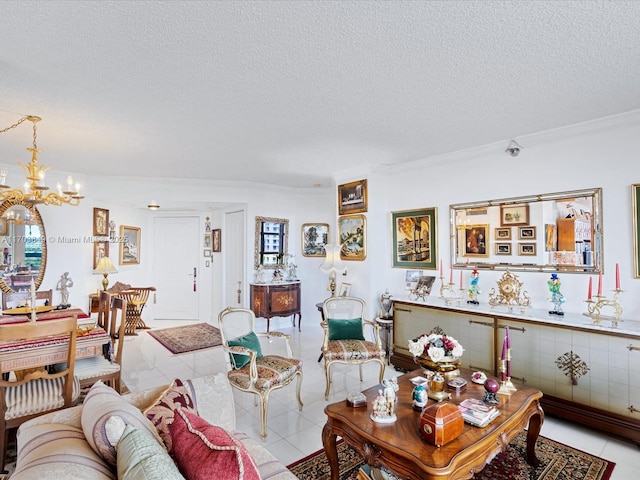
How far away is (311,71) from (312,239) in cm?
454

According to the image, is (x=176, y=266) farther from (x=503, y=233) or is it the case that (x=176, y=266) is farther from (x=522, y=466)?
(x=522, y=466)

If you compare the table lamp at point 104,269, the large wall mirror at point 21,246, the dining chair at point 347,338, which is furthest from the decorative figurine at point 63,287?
the dining chair at point 347,338

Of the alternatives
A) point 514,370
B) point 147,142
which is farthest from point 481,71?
point 147,142

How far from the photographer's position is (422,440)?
1.74m

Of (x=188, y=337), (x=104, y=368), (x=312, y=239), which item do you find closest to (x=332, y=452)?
(x=104, y=368)

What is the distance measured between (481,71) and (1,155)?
5.18 m

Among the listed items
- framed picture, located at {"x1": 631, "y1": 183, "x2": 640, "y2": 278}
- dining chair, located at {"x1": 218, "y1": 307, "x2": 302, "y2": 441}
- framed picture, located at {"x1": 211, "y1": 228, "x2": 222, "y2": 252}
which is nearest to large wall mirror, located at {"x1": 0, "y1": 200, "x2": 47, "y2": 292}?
framed picture, located at {"x1": 211, "y1": 228, "x2": 222, "y2": 252}

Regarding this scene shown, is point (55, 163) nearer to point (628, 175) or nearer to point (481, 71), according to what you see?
point (481, 71)

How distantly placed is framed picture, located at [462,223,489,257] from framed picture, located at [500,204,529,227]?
0.63 ft

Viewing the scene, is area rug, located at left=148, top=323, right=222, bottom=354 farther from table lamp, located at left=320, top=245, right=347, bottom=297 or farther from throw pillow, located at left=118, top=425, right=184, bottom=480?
throw pillow, located at left=118, top=425, right=184, bottom=480

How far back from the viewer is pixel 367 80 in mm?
2295

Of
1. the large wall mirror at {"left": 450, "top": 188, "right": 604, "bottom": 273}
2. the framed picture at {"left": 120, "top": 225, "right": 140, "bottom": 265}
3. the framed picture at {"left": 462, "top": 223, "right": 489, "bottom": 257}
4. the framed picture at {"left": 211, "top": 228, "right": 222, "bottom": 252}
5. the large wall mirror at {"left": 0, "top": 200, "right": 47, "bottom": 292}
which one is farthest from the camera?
the framed picture at {"left": 211, "top": 228, "right": 222, "bottom": 252}

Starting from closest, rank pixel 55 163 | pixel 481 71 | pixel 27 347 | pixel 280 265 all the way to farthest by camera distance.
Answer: pixel 481 71, pixel 27 347, pixel 55 163, pixel 280 265

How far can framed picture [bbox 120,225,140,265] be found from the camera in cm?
644
